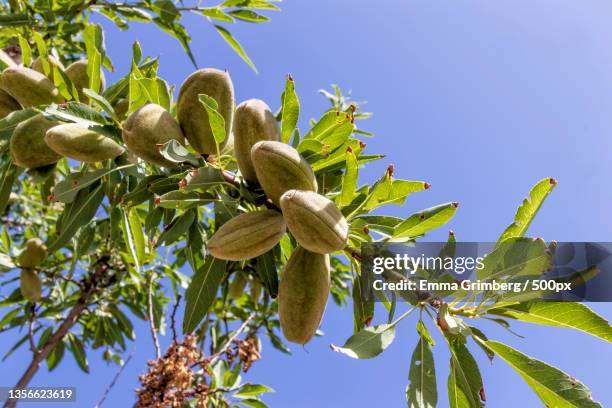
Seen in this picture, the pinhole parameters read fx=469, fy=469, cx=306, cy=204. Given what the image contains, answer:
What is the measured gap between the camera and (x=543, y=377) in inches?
49.8

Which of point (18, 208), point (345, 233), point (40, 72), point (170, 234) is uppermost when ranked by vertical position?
point (18, 208)

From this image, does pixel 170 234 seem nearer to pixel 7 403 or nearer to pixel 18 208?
pixel 7 403

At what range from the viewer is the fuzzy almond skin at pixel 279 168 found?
125 centimetres

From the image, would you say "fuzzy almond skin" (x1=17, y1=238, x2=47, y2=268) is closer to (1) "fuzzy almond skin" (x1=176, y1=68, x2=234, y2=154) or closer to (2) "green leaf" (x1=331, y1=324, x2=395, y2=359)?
(1) "fuzzy almond skin" (x1=176, y1=68, x2=234, y2=154)

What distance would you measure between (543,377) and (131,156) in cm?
155

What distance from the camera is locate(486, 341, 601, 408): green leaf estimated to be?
1214 mm

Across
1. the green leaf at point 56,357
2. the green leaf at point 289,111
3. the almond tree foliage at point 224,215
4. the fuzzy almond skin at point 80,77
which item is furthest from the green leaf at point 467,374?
the green leaf at point 56,357

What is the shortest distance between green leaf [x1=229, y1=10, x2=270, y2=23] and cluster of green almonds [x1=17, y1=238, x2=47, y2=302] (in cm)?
212

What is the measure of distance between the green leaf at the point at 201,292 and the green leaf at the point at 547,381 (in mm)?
873

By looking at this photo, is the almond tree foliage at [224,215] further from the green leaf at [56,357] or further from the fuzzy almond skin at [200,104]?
the green leaf at [56,357]

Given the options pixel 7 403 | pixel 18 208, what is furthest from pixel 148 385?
pixel 18 208

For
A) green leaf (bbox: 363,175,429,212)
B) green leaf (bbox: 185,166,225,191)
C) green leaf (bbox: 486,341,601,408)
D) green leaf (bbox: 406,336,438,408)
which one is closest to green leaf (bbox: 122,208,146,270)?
green leaf (bbox: 185,166,225,191)

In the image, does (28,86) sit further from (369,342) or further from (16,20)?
(369,342)

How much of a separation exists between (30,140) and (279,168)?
3.38 ft
